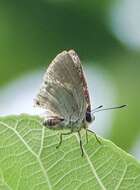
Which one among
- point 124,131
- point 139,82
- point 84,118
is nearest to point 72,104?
point 84,118

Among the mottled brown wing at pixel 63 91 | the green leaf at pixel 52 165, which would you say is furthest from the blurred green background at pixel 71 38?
the green leaf at pixel 52 165

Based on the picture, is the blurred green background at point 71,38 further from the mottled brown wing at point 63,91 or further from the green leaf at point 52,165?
the green leaf at point 52,165

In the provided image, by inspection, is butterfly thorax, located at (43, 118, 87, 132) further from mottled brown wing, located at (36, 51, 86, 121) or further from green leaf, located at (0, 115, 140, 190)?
green leaf, located at (0, 115, 140, 190)

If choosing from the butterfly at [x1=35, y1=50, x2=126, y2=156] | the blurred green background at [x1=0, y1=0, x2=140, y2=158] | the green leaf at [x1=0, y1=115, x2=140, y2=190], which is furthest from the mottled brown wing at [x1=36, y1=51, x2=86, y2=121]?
the blurred green background at [x1=0, y1=0, x2=140, y2=158]

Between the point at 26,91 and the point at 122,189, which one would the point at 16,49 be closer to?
the point at 26,91

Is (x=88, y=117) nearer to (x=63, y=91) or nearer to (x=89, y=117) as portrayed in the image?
(x=89, y=117)

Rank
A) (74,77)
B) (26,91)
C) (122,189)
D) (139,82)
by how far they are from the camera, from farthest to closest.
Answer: (26,91), (139,82), (74,77), (122,189)
